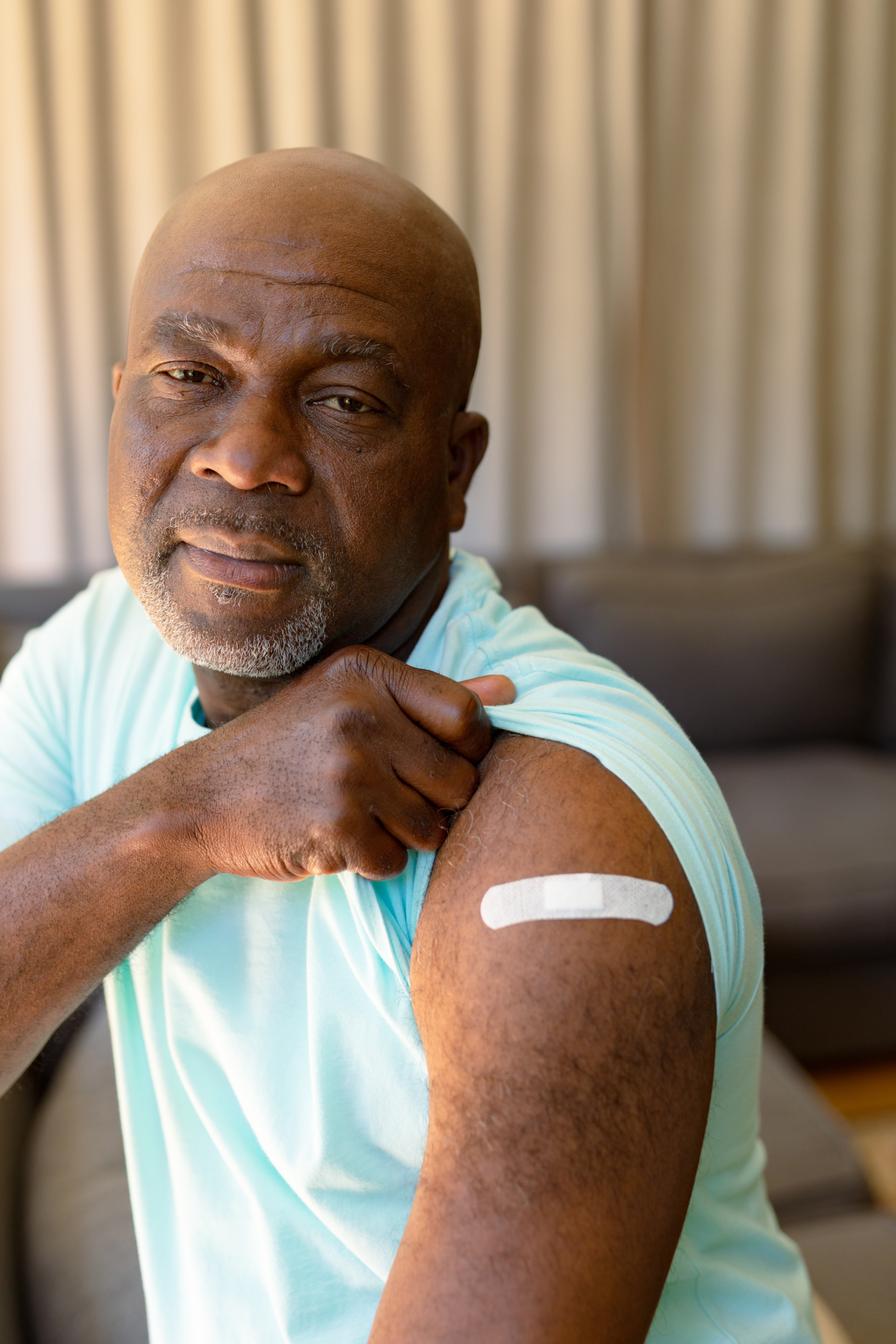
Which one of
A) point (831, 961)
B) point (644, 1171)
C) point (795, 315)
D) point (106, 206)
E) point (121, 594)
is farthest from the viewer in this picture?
point (795, 315)

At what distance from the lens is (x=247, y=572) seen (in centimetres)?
85

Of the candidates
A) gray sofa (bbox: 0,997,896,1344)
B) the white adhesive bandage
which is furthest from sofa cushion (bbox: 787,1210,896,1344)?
the white adhesive bandage

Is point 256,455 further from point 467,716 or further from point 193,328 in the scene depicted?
point 467,716

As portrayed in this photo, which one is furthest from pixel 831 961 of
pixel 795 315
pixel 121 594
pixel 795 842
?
pixel 795 315

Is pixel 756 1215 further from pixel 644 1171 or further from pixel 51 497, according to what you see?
pixel 51 497

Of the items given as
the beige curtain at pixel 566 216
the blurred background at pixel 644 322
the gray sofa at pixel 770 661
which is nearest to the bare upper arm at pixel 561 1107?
the blurred background at pixel 644 322

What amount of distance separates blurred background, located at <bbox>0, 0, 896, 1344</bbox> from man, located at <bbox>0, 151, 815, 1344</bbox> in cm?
142

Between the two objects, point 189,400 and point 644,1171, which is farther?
point 189,400

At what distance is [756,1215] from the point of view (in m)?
0.90

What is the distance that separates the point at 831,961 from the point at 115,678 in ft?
5.44

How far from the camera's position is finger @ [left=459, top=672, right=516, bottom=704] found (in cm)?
81

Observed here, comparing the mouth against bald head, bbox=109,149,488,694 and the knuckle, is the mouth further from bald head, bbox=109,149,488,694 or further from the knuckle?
the knuckle

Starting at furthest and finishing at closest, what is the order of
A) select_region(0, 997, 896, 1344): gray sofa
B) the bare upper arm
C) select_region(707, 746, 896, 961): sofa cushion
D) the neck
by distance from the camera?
select_region(707, 746, 896, 961): sofa cushion → select_region(0, 997, 896, 1344): gray sofa → the neck → the bare upper arm

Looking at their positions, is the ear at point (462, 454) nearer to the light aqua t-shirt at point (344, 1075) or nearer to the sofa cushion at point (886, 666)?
the light aqua t-shirt at point (344, 1075)
